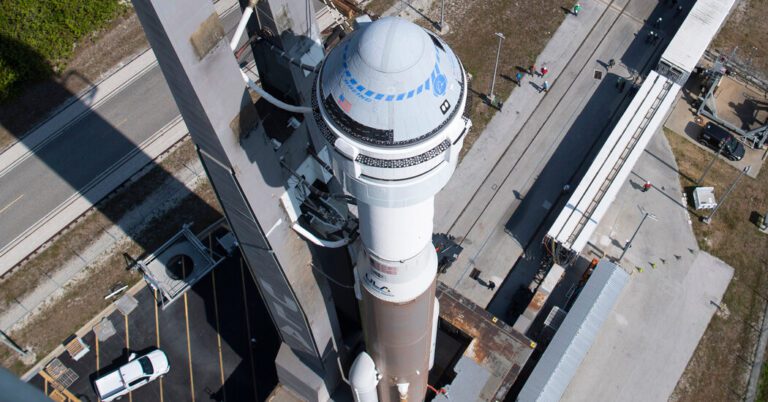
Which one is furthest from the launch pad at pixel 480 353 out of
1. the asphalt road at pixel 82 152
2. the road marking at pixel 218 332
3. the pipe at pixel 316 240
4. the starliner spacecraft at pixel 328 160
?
the asphalt road at pixel 82 152

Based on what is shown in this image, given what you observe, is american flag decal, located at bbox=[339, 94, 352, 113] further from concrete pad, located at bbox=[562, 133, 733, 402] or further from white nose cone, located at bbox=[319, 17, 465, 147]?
concrete pad, located at bbox=[562, 133, 733, 402]

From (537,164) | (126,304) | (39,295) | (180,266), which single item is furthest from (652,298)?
(39,295)

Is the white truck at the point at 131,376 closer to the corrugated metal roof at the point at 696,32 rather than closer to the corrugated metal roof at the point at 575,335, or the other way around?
the corrugated metal roof at the point at 575,335

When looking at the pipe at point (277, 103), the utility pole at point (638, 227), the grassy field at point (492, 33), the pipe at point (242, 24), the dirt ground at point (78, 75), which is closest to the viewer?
the pipe at point (242, 24)

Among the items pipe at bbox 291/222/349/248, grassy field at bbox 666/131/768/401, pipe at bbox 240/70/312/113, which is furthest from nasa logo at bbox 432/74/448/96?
grassy field at bbox 666/131/768/401

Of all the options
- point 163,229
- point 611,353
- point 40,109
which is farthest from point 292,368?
point 40,109

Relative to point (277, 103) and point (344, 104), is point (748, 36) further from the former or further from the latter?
point (344, 104)

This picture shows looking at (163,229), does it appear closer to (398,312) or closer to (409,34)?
Result: (398,312)
